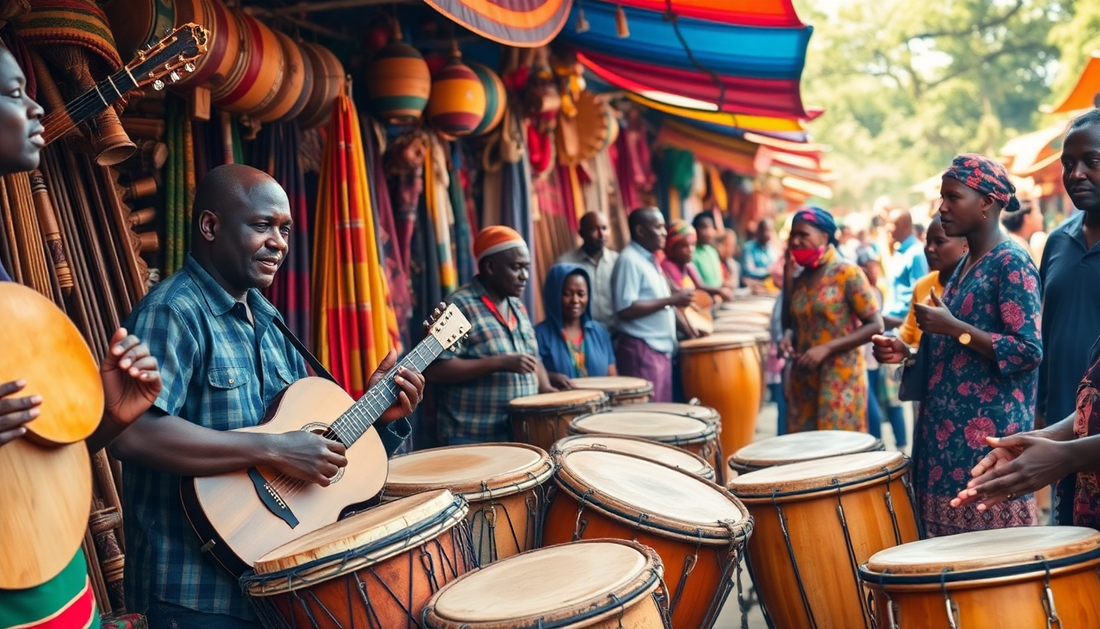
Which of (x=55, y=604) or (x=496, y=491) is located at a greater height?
(x=55, y=604)

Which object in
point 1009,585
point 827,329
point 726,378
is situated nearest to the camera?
point 1009,585

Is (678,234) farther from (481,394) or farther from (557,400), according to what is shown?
(557,400)

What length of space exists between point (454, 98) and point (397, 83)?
18.8 inches

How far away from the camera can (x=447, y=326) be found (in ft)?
11.9

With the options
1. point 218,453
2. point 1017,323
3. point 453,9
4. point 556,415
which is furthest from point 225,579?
point 1017,323

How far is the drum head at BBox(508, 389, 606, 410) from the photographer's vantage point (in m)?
4.78

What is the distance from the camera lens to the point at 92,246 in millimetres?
3648

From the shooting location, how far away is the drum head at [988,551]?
247cm

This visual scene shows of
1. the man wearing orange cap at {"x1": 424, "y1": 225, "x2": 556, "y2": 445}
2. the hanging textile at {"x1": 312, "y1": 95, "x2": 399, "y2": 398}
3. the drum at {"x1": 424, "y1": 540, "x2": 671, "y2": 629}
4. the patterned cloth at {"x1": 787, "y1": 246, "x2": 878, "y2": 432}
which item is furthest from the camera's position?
the patterned cloth at {"x1": 787, "y1": 246, "x2": 878, "y2": 432}

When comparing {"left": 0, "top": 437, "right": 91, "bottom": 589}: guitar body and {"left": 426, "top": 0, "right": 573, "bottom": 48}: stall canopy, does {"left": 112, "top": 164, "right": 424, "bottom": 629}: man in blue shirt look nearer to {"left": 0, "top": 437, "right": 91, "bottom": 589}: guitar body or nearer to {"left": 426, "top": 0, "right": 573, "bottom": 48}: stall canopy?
{"left": 0, "top": 437, "right": 91, "bottom": 589}: guitar body

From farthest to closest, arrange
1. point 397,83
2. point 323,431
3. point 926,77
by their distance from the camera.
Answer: point 926,77, point 397,83, point 323,431

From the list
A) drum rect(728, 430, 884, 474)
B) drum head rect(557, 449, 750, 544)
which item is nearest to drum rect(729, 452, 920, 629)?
drum head rect(557, 449, 750, 544)

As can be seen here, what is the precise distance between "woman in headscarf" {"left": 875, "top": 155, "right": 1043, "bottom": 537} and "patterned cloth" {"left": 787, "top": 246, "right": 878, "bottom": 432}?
1.66 m

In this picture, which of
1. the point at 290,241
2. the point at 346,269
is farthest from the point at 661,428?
the point at 290,241
